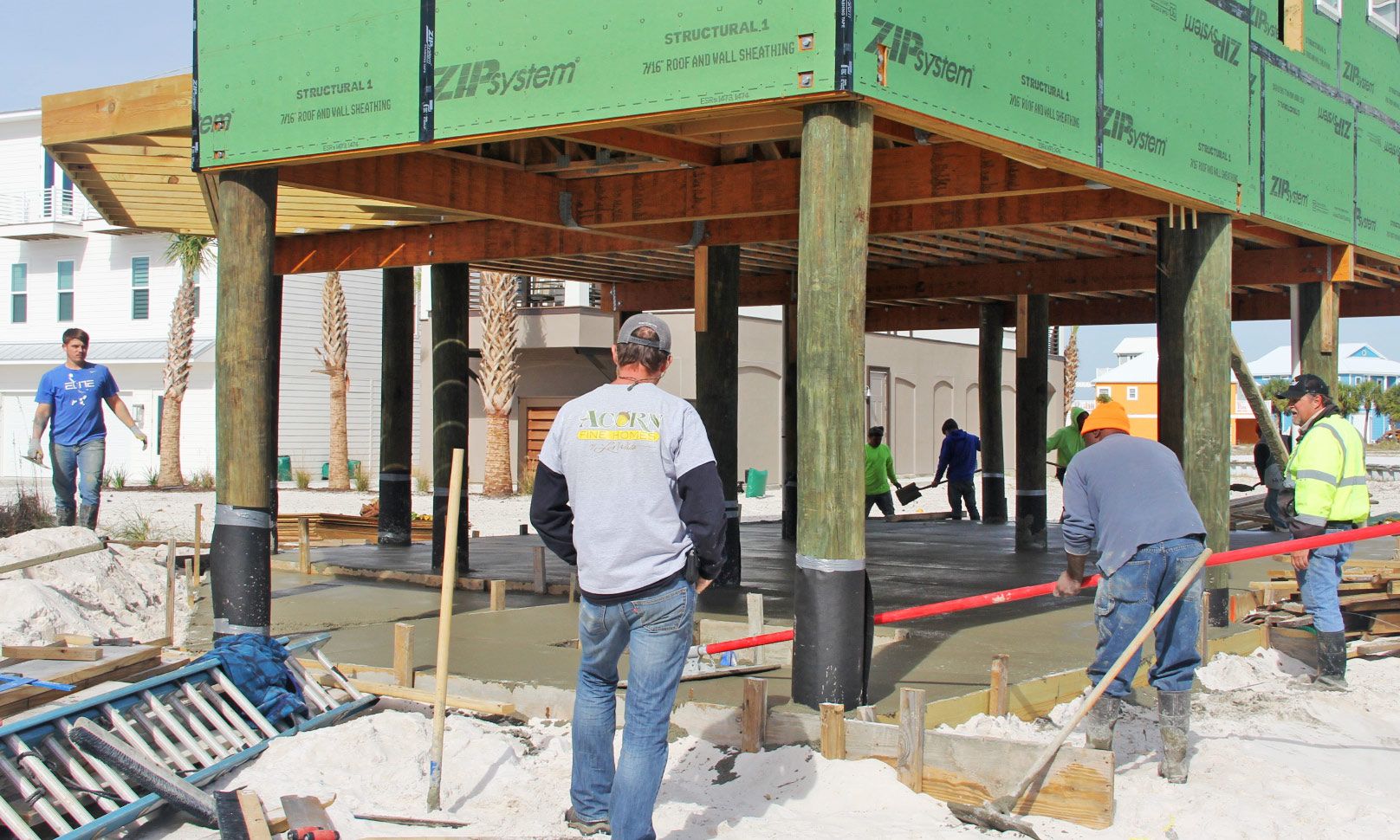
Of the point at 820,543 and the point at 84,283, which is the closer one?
the point at 820,543

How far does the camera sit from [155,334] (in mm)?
36562

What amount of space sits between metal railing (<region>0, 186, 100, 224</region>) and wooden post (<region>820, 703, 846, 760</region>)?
36.0 meters

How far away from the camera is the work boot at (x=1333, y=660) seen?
346 inches

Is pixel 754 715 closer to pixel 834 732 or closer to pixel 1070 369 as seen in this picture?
pixel 834 732

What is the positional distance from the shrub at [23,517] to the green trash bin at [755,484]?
17230 mm

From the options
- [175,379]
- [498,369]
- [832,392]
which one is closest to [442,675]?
[832,392]

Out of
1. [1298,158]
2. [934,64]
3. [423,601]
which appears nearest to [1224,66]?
[1298,158]

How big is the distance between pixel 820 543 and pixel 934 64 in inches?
102

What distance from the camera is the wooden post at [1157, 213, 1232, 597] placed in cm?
1009

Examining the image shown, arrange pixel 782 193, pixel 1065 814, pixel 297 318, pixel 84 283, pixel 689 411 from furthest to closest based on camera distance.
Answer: pixel 84 283
pixel 297 318
pixel 782 193
pixel 1065 814
pixel 689 411

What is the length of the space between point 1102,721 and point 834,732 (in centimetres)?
133

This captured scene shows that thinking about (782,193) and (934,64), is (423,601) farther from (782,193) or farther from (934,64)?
→ (934,64)

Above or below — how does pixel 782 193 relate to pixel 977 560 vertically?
above

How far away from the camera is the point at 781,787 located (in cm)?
620
